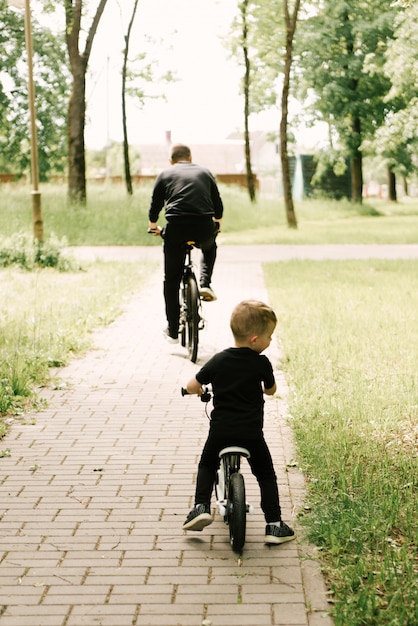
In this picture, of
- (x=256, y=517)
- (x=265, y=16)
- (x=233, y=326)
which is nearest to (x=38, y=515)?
(x=256, y=517)

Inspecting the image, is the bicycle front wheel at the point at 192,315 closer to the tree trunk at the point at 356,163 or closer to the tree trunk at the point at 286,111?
the tree trunk at the point at 286,111

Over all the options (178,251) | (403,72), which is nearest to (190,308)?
(178,251)

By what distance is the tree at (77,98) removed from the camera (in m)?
25.4

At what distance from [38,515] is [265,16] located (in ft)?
115

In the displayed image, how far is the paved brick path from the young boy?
6.0 inches

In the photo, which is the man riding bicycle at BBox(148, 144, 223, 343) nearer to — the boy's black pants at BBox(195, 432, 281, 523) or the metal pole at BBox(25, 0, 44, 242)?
the boy's black pants at BBox(195, 432, 281, 523)

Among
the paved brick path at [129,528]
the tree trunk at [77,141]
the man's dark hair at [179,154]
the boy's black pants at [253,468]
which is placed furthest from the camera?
the tree trunk at [77,141]

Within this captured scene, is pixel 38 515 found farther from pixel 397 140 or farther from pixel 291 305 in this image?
pixel 397 140

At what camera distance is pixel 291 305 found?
1233cm

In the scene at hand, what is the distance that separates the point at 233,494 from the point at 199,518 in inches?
9.5

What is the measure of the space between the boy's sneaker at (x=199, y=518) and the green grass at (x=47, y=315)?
237 cm

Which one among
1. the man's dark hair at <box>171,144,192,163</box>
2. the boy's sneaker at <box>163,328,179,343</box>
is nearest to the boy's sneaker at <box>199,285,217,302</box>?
the boy's sneaker at <box>163,328,179,343</box>

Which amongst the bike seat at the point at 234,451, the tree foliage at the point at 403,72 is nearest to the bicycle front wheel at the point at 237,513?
the bike seat at the point at 234,451

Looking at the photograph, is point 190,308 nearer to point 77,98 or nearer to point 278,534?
point 278,534
